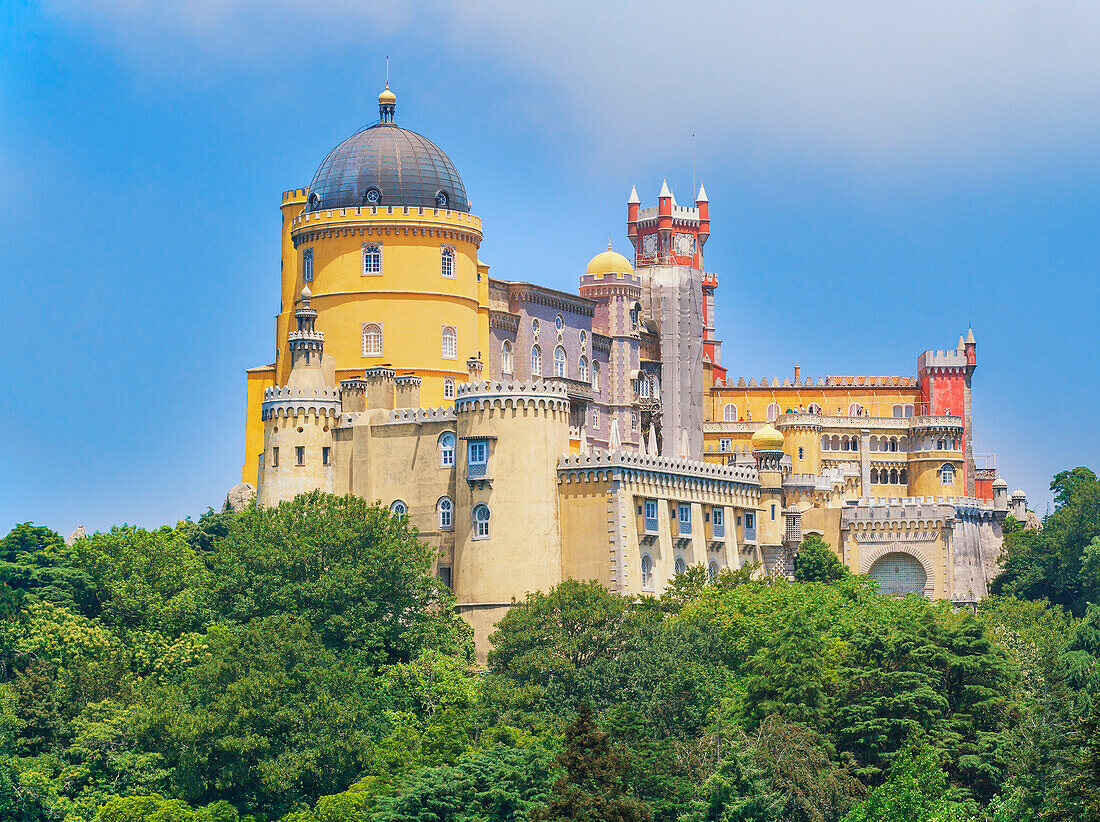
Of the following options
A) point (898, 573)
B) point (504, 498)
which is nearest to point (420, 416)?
point (504, 498)

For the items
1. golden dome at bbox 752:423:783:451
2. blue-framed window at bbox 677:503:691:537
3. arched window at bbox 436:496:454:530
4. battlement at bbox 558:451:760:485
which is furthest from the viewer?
golden dome at bbox 752:423:783:451

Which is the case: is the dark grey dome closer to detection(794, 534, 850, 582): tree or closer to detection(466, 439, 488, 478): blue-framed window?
detection(466, 439, 488, 478): blue-framed window

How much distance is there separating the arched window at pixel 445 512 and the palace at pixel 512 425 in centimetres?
8

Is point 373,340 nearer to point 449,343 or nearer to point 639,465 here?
point 449,343

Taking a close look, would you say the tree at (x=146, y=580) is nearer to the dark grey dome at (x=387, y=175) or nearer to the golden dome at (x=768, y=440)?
the dark grey dome at (x=387, y=175)

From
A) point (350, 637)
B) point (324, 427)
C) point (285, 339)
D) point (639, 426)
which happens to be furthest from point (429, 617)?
point (639, 426)

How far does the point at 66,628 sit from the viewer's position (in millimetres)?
89312

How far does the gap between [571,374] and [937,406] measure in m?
30.6

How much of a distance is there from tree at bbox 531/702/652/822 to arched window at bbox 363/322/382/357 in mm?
34860

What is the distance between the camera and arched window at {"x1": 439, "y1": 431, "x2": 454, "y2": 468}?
3733 inches

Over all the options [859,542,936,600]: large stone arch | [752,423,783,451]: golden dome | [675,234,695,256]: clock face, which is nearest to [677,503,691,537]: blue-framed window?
[752,423,783,451]: golden dome

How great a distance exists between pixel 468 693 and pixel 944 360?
195ft

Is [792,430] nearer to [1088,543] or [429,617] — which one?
[1088,543]

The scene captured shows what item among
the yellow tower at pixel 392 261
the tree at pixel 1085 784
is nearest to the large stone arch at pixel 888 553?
the yellow tower at pixel 392 261
